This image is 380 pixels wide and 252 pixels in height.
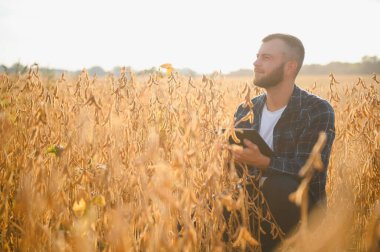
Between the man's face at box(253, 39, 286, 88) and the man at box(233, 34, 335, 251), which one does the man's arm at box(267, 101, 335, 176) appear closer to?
the man at box(233, 34, 335, 251)

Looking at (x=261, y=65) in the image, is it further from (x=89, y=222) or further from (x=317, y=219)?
(x=89, y=222)

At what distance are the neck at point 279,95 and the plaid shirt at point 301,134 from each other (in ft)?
0.24

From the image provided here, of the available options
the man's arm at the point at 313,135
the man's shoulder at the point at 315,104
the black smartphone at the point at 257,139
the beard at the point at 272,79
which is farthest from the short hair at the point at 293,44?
the black smartphone at the point at 257,139

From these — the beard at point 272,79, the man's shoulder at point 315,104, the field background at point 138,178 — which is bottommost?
the field background at point 138,178

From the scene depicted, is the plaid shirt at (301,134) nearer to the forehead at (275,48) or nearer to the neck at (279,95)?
the neck at (279,95)

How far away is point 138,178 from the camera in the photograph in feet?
4.60

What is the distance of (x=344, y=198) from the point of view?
235 cm

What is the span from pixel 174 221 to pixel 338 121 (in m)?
2.65

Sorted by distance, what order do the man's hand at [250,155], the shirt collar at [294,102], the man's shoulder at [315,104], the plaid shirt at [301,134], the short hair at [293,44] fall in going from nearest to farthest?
the man's hand at [250,155], the plaid shirt at [301,134], the man's shoulder at [315,104], the shirt collar at [294,102], the short hair at [293,44]

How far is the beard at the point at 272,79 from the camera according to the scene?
2428 millimetres

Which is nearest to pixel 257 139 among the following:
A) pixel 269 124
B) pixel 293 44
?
pixel 269 124

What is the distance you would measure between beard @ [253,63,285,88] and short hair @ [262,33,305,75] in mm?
197

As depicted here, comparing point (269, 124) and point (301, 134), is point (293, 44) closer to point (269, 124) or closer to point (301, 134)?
point (269, 124)

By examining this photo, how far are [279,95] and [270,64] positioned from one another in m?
0.25
